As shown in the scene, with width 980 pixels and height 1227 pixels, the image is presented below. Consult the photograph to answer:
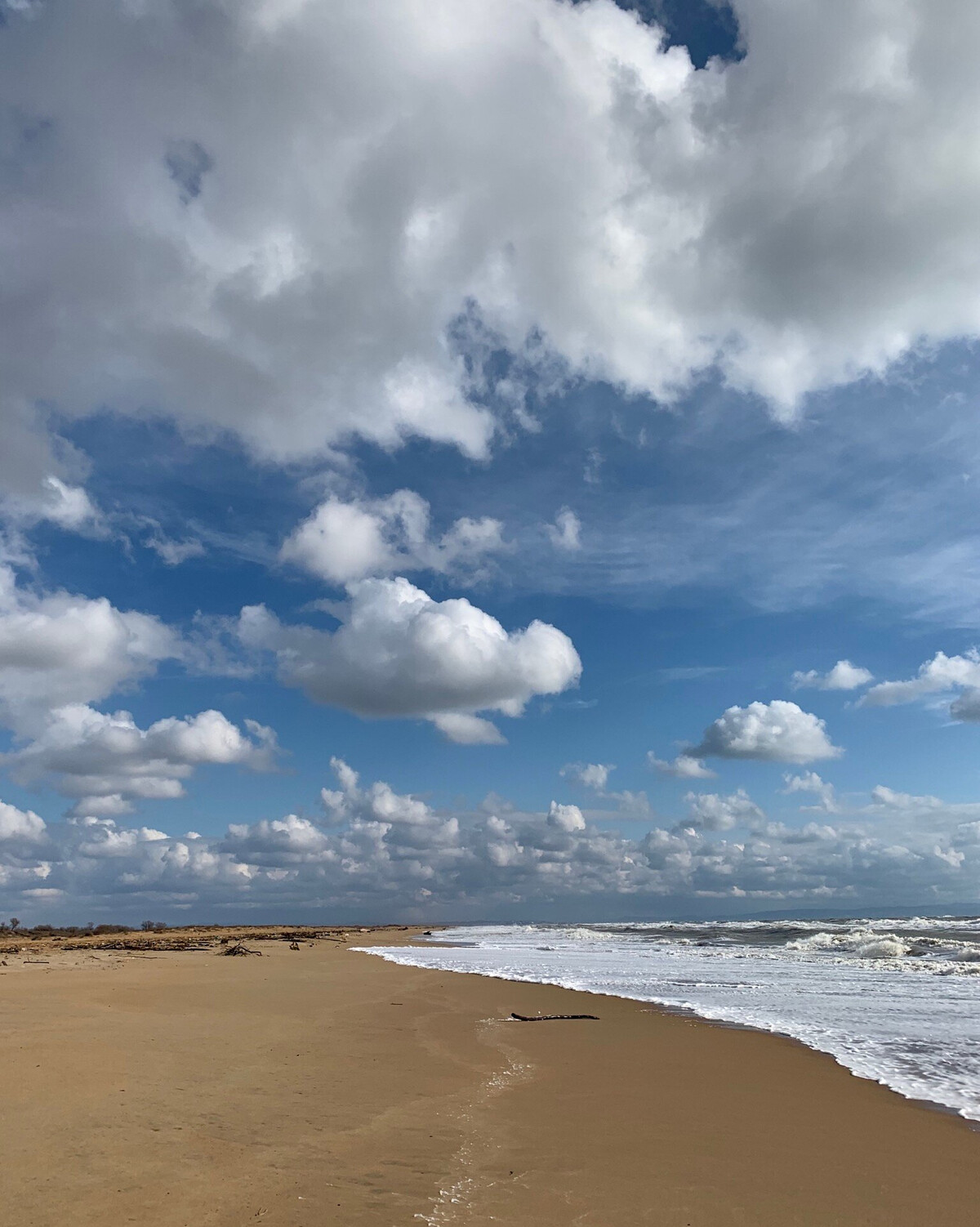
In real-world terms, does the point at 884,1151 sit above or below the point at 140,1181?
below

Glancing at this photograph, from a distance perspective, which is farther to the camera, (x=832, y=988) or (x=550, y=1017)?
(x=832, y=988)

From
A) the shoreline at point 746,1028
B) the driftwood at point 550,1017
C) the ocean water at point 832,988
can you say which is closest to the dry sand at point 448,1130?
the shoreline at point 746,1028

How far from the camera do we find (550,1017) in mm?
15617

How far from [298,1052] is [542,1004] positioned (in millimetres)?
8443

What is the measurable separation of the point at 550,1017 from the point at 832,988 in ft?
30.3

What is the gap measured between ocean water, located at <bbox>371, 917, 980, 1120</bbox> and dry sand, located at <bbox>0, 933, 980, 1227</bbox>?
1.13 meters

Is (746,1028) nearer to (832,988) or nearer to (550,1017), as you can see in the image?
(550,1017)

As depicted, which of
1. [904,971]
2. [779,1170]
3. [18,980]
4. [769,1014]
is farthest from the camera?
[904,971]

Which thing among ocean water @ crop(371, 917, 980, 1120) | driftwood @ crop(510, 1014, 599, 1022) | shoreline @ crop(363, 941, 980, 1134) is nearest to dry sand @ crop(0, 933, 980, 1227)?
shoreline @ crop(363, 941, 980, 1134)

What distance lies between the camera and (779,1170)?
638 centimetres

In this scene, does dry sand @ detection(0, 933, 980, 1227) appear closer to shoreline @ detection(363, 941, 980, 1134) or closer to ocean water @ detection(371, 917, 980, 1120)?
shoreline @ detection(363, 941, 980, 1134)

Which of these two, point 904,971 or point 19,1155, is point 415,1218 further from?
point 904,971

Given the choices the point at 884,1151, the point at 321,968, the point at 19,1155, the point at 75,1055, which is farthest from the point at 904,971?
the point at 19,1155

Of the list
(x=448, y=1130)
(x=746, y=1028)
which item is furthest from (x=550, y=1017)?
(x=448, y=1130)
